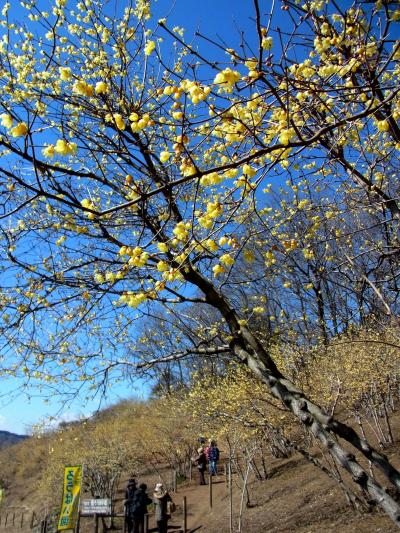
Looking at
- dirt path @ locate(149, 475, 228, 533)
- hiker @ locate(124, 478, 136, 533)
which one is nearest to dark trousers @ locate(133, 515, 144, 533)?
hiker @ locate(124, 478, 136, 533)

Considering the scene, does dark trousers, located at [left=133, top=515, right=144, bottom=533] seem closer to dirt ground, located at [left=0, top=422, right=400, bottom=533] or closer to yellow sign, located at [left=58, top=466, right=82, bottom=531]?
dirt ground, located at [left=0, top=422, right=400, bottom=533]

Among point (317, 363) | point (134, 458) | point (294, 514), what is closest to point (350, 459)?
point (294, 514)

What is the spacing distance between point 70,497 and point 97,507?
110 cm

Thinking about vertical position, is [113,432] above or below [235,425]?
above

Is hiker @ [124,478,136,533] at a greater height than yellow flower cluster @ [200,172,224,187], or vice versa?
yellow flower cluster @ [200,172,224,187]

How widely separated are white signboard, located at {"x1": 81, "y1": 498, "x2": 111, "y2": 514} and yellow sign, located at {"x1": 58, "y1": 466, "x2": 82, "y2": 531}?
84cm

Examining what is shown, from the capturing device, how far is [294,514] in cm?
937

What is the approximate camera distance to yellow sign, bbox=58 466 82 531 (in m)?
11.2

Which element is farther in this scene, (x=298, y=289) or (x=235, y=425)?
(x=298, y=289)

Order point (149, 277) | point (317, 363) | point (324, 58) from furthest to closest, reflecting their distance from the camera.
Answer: point (317, 363), point (149, 277), point (324, 58)

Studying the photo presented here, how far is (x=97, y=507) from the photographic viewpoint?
12.4 meters

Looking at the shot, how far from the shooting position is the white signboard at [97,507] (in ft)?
40.2

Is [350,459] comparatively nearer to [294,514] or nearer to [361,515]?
[361,515]

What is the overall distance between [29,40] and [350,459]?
6.03 m
